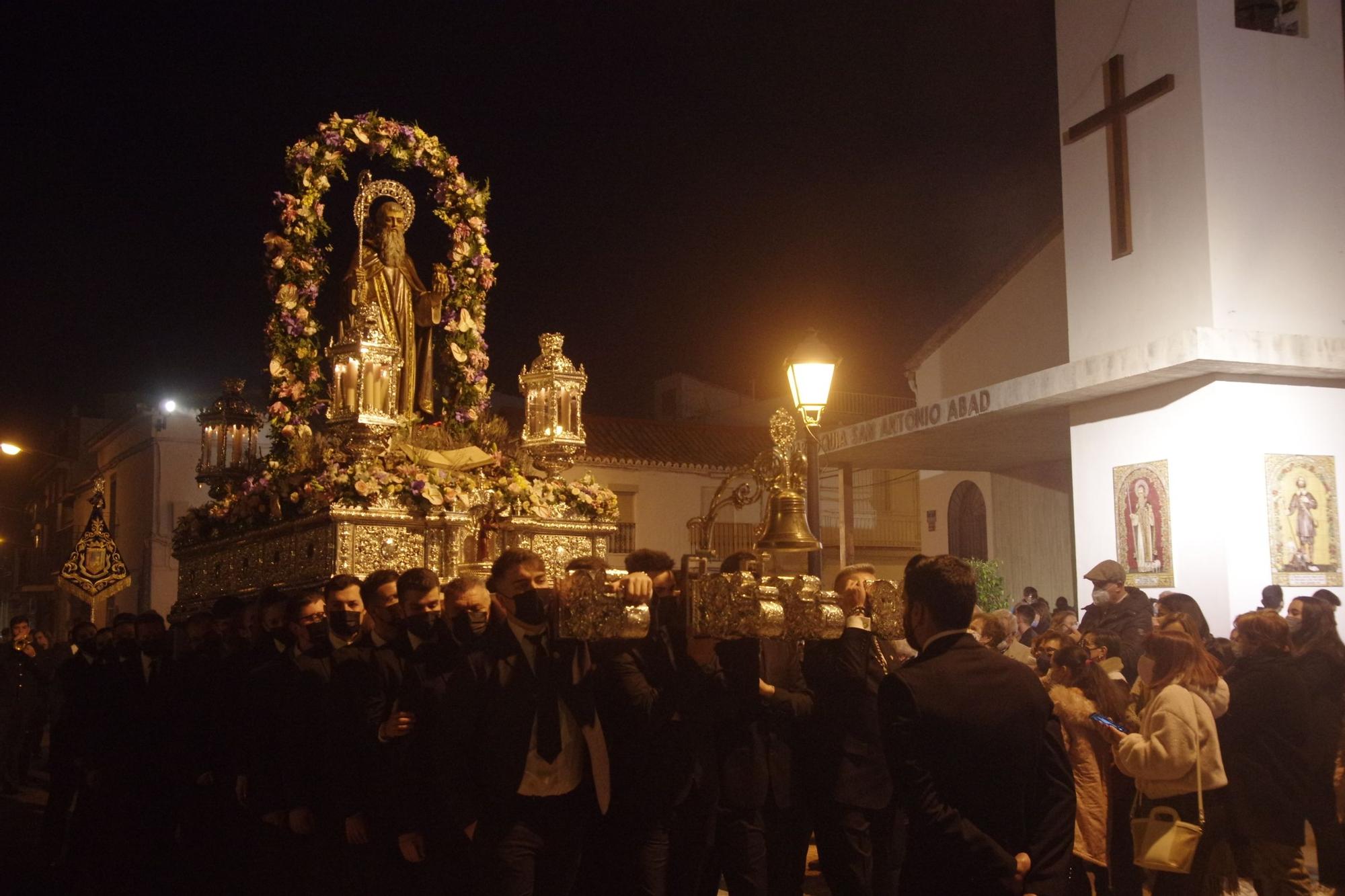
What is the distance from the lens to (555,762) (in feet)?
16.8

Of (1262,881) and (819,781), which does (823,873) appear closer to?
(819,781)

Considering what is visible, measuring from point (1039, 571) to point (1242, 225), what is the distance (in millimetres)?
8503

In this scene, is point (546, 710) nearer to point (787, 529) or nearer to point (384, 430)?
point (787, 529)

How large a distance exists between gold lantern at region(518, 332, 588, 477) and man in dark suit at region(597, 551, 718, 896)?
232 inches

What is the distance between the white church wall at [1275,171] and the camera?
12133 millimetres

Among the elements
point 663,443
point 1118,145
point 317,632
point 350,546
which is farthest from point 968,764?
point 663,443

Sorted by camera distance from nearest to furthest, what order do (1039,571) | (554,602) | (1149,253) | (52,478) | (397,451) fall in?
(554,602)
(397,451)
(1149,253)
(1039,571)
(52,478)

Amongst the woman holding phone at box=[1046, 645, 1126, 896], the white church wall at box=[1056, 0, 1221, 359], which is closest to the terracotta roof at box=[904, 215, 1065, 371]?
the white church wall at box=[1056, 0, 1221, 359]

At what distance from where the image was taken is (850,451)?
16141 mm

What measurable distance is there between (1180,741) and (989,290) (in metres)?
16.6

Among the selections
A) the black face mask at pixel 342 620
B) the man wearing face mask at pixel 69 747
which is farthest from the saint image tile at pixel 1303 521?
the man wearing face mask at pixel 69 747

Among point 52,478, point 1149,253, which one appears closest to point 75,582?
point 1149,253

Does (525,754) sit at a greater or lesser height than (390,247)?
lesser

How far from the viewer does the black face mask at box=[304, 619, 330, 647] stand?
636 centimetres
